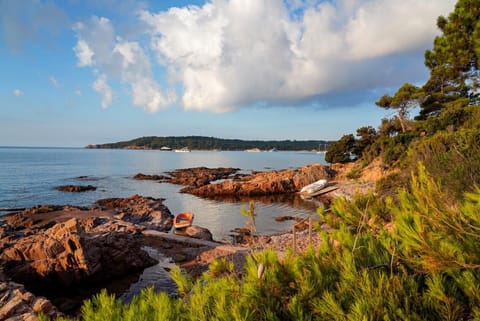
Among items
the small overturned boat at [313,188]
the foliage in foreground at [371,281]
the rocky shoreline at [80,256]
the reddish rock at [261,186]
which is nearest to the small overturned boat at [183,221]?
the rocky shoreline at [80,256]

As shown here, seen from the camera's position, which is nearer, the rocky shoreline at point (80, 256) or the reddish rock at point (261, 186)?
the rocky shoreline at point (80, 256)

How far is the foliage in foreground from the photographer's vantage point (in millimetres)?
1547

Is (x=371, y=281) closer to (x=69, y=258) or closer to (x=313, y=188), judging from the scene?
(x=69, y=258)

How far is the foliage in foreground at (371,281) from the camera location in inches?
60.9

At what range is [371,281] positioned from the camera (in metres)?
1.69

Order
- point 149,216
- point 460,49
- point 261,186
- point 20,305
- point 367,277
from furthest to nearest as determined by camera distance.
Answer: point 261,186 < point 149,216 < point 460,49 < point 20,305 < point 367,277

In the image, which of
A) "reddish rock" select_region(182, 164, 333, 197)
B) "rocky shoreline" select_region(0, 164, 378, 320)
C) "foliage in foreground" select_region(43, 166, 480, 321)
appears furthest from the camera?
"reddish rock" select_region(182, 164, 333, 197)

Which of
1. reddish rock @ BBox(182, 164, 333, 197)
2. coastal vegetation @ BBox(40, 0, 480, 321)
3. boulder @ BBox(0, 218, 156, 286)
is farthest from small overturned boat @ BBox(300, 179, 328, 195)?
coastal vegetation @ BBox(40, 0, 480, 321)

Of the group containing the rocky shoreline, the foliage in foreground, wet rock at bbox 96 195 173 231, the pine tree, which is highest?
the pine tree

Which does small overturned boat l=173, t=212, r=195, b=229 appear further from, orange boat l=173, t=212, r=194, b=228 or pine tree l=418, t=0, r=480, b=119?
pine tree l=418, t=0, r=480, b=119

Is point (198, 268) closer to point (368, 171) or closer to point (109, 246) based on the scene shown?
point (109, 246)

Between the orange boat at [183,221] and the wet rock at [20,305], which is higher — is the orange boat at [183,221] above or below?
below

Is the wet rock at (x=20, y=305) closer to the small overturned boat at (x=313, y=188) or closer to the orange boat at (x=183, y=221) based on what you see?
the orange boat at (x=183, y=221)

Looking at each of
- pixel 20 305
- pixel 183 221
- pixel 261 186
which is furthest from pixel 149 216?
pixel 261 186
